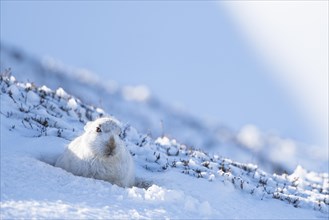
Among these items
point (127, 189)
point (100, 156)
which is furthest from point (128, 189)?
point (100, 156)

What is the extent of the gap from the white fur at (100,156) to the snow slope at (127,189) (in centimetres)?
43

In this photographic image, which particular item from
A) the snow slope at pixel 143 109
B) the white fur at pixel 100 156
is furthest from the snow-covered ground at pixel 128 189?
the snow slope at pixel 143 109

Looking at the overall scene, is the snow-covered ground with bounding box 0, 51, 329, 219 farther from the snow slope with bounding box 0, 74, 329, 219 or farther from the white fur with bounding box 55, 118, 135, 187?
the white fur with bounding box 55, 118, 135, 187

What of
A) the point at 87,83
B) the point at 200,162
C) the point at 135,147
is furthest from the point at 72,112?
the point at 87,83

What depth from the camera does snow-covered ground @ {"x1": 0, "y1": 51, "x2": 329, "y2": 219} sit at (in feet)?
24.8

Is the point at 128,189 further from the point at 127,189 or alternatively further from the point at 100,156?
the point at 100,156

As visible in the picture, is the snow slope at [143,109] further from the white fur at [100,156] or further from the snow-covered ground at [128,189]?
the white fur at [100,156]

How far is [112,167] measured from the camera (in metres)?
9.09

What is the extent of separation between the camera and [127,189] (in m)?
8.43

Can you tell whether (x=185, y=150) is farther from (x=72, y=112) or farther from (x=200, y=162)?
(x=72, y=112)

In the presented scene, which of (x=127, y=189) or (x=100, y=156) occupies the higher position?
(x=100, y=156)

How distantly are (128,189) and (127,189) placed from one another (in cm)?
2

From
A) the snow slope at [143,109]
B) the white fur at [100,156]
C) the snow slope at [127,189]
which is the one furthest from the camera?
the snow slope at [143,109]

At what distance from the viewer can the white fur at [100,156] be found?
899 cm
